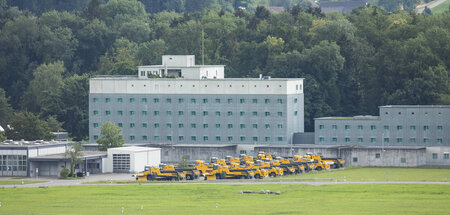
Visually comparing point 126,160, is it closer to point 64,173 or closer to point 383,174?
point 64,173

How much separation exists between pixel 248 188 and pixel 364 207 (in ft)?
63.9

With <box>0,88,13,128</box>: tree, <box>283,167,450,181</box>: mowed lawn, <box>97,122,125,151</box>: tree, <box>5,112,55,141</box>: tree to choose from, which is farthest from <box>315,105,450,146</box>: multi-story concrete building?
<box>0,88,13,128</box>: tree

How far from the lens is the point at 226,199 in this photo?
104 meters

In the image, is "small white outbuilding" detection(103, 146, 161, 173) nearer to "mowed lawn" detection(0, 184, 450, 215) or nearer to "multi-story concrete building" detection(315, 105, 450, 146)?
"mowed lawn" detection(0, 184, 450, 215)

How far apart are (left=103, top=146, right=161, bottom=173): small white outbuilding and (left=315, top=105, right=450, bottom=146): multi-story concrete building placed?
87.2 ft

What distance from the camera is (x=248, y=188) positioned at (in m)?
113

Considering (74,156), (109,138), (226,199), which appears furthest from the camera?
(109,138)

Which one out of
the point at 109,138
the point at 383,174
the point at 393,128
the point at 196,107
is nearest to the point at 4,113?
the point at 196,107

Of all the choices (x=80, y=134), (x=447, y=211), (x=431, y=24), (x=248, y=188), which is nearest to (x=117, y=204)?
(x=248, y=188)

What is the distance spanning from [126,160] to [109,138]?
10114mm

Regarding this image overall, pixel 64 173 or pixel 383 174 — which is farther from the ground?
pixel 64 173

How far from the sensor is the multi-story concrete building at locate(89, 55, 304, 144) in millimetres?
152750

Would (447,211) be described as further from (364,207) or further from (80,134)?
(80,134)

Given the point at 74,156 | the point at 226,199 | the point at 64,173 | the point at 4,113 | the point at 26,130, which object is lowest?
the point at 226,199
